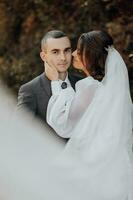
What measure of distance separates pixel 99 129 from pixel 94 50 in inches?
17.3

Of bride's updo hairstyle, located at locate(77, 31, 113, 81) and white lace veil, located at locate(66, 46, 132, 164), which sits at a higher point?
bride's updo hairstyle, located at locate(77, 31, 113, 81)

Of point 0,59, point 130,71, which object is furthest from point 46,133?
point 0,59

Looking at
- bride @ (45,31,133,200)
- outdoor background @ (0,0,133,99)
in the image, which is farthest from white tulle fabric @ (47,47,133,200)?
outdoor background @ (0,0,133,99)

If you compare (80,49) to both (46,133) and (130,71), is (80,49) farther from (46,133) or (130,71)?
(130,71)

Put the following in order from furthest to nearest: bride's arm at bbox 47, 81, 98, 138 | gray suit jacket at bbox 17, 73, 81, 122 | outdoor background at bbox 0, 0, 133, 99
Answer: outdoor background at bbox 0, 0, 133, 99 → gray suit jacket at bbox 17, 73, 81, 122 → bride's arm at bbox 47, 81, 98, 138

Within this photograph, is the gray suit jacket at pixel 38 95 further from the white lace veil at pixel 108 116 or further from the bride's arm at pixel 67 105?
the white lace veil at pixel 108 116

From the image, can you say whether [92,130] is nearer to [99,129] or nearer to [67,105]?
[99,129]

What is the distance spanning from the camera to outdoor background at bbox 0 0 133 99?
553 centimetres

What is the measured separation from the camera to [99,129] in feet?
11.3

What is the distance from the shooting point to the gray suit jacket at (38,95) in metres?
3.51

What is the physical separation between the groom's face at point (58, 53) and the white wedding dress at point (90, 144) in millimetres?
112

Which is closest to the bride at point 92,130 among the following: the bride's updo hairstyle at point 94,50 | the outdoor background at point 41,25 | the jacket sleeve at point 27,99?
the bride's updo hairstyle at point 94,50

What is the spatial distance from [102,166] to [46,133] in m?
0.40

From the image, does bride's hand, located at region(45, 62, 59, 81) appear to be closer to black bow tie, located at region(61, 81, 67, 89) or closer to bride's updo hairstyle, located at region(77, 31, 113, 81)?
black bow tie, located at region(61, 81, 67, 89)
